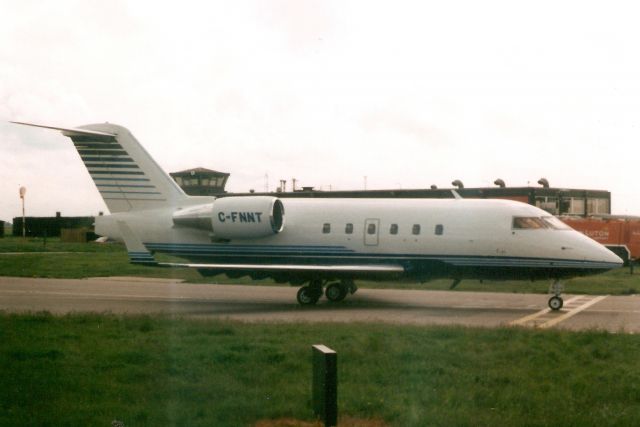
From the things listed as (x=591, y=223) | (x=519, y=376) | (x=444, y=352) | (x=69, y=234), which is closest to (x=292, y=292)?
(x=444, y=352)

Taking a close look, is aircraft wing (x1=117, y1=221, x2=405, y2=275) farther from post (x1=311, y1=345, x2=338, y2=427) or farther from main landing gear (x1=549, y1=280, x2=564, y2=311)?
post (x1=311, y1=345, x2=338, y2=427)

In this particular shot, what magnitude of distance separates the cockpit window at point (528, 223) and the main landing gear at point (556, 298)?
146 centimetres

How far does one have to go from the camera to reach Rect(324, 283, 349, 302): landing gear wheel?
72.6 feet

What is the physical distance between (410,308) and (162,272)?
1619 cm

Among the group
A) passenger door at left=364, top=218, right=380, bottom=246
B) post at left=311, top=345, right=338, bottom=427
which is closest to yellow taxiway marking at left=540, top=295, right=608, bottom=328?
passenger door at left=364, top=218, right=380, bottom=246

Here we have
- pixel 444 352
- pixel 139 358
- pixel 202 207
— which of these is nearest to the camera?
pixel 139 358

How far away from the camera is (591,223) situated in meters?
40.7

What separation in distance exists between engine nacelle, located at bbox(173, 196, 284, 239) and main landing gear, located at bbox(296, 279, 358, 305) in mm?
1824

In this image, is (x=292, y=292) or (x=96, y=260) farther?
(x=96, y=260)

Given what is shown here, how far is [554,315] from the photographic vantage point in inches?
738

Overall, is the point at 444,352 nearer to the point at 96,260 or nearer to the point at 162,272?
the point at 162,272

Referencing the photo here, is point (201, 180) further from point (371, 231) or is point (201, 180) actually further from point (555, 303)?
point (555, 303)

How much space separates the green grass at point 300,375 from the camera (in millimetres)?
8178

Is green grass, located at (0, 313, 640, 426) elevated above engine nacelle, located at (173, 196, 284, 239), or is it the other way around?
engine nacelle, located at (173, 196, 284, 239)
